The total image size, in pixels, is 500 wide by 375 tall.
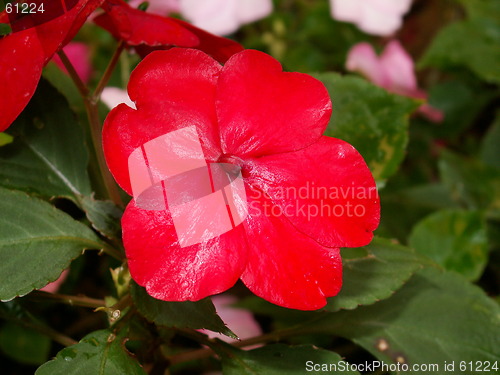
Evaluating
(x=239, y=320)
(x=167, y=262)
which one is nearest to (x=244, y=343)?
(x=239, y=320)

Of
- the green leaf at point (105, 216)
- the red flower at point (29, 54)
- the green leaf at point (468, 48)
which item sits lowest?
the green leaf at point (468, 48)

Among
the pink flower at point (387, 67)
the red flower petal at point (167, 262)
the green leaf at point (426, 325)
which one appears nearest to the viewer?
the red flower petal at point (167, 262)

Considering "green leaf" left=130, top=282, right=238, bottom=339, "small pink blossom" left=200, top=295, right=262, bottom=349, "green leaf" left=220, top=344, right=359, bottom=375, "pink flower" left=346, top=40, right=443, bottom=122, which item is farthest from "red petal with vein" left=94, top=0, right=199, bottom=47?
"pink flower" left=346, top=40, right=443, bottom=122

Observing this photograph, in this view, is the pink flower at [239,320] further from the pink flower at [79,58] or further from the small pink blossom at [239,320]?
the pink flower at [79,58]

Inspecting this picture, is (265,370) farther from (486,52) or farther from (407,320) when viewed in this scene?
(486,52)

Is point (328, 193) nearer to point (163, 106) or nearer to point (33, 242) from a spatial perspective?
point (163, 106)

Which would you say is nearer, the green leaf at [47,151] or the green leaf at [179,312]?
the green leaf at [179,312]

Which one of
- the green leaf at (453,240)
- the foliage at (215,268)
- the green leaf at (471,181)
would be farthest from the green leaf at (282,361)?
the green leaf at (471,181)

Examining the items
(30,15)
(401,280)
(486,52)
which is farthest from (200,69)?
(486,52)
